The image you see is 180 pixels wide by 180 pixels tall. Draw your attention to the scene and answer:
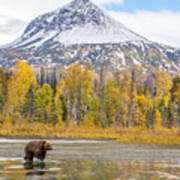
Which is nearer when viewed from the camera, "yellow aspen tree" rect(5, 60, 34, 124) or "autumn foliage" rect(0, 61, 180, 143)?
"yellow aspen tree" rect(5, 60, 34, 124)

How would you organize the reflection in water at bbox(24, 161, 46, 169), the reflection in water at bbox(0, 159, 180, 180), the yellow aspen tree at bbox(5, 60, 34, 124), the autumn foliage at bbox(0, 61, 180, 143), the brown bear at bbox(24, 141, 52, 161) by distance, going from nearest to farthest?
the reflection in water at bbox(0, 159, 180, 180), the reflection in water at bbox(24, 161, 46, 169), the brown bear at bbox(24, 141, 52, 161), the yellow aspen tree at bbox(5, 60, 34, 124), the autumn foliage at bbox(0, 61, 180, 143)

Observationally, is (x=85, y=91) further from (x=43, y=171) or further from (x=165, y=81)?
(x=43, y=171)

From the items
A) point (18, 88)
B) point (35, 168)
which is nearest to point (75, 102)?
point (18, 88)

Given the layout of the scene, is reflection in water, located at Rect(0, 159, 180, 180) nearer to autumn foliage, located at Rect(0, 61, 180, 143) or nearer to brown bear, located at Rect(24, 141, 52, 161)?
brown bear, located at Rect(24, 141, 52, 161)

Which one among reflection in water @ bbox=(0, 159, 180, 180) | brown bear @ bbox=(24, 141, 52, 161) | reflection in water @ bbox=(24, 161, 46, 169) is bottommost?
reflection in water @ bbox=(0, 159, 180, 180)

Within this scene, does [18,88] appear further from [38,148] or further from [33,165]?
[33,165]

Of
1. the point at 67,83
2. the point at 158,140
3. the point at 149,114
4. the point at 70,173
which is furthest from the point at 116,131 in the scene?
the point at 70,173

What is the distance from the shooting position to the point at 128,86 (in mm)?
91375

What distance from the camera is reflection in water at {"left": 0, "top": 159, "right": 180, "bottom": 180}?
51.5 ft

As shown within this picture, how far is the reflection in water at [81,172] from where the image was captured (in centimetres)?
1569

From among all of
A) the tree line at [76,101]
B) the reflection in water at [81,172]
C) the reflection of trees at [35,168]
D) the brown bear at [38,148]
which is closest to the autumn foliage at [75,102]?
the tree line at [76,101]

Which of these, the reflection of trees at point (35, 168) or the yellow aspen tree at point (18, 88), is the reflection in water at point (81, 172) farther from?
the yellow aspen tree at point (18, 88)

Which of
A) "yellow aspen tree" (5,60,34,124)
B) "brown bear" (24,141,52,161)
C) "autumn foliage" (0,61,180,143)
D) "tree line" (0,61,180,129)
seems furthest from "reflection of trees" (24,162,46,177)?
"yellow aspen tree" (5,60,34,124)

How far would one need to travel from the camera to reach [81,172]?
56.5 ft
